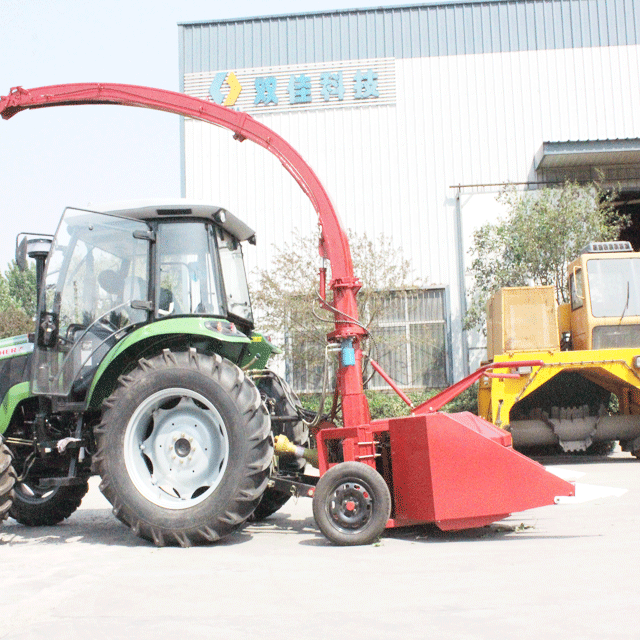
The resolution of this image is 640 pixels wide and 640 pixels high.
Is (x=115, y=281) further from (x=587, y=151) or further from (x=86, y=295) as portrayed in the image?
(x=587, y=151)

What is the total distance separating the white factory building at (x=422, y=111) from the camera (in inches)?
656

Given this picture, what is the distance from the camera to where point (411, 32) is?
17.1m

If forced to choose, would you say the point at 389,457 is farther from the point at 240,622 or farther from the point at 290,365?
the point at 290,365

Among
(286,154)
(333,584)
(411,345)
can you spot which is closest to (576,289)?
(411,345)

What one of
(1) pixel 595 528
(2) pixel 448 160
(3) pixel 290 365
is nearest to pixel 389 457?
(1) pixel 595 528

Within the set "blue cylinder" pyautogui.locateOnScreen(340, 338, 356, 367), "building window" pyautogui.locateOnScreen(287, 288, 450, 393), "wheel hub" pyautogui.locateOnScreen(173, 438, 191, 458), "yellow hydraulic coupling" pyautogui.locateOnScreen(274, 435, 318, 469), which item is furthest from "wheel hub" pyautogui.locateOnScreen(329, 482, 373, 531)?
"building window" pyautogui.locateOnScreen(287, 288, 450, 393)

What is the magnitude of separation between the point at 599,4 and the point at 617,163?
12.7 ft

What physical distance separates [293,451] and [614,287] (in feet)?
21.3

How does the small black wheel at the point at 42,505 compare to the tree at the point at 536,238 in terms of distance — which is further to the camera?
the tree at the point at 536,238

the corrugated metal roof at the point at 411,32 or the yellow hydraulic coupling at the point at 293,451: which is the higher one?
the corrugated metal roof at the point at 411,32

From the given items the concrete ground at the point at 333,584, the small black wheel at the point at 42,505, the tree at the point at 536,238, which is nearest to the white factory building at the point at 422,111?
the tree at the point at 536,238

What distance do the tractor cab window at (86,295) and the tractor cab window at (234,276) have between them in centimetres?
68

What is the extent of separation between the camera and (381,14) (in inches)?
672

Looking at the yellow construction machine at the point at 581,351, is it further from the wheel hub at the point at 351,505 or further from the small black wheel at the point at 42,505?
the small black wheel at the point at 42,505
